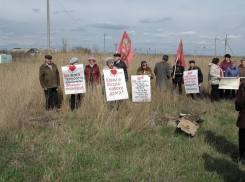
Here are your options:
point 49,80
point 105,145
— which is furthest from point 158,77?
point 105,145

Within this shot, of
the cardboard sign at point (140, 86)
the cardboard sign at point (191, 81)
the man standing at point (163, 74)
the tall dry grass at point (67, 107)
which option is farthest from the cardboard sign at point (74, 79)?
the cardboard sign at point (191, 81)

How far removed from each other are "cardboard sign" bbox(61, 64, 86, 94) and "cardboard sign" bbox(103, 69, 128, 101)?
2.82 ft

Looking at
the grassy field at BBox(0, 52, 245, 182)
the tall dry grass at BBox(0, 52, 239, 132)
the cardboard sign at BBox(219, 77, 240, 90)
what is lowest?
the grassy field at BBox(0, 52, 245, 182)

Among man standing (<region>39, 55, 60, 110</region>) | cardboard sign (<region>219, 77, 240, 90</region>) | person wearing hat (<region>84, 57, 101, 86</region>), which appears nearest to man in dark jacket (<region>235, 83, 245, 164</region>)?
person wearing hat (<region>84, 57, 101, 86</region>)

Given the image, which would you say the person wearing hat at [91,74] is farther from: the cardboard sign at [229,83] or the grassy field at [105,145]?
the cardboard sign at [229,83]

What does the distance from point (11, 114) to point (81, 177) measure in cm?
291

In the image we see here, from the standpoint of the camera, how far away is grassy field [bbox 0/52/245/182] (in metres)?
4.33

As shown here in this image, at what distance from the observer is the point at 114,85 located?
25.1 feet

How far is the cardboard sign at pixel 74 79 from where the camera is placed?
7882mm

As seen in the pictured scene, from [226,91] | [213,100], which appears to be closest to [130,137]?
[213,100]

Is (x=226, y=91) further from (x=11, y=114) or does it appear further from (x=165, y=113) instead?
(x=11, y=114)

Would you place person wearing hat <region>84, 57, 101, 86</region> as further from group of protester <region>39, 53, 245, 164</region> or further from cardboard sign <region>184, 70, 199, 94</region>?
cardboard sign <region>184, 70, 199, 94</region>

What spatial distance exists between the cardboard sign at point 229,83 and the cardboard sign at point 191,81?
3.21ft

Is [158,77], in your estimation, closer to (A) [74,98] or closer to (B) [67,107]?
(A) [74,98]
